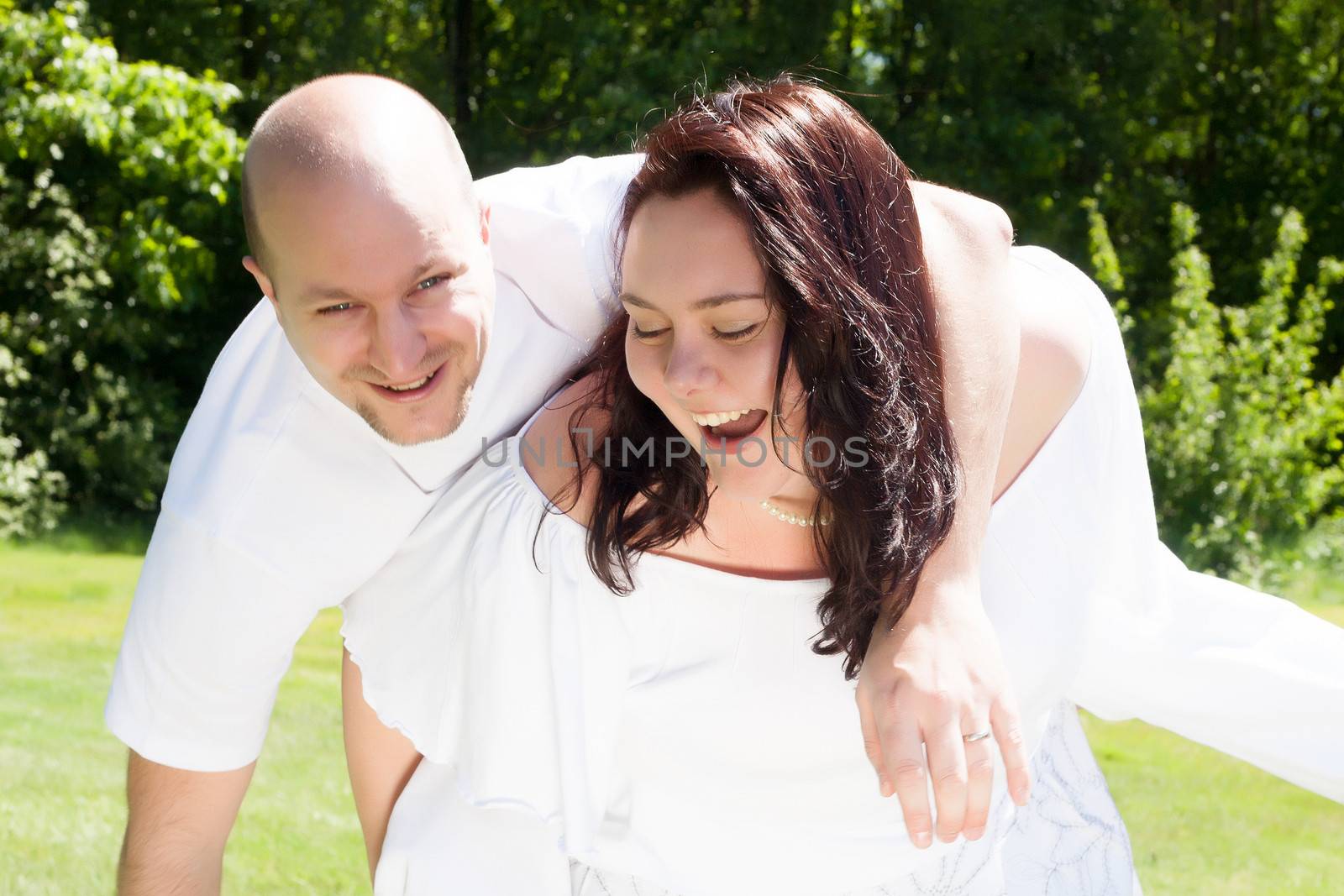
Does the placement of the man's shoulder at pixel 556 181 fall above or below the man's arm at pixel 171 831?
above

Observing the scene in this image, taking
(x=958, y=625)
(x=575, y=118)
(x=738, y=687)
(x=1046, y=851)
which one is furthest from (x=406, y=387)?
(x=575, y=118)

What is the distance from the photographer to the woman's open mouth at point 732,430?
222cm

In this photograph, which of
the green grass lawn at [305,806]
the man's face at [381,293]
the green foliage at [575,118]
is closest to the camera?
the man's face at [381,293]

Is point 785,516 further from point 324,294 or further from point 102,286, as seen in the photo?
point 102,286

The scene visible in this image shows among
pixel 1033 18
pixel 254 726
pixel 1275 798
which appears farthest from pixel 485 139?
pixel 254 726

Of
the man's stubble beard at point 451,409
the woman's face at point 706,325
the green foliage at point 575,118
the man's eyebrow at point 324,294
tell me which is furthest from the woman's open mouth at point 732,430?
the green foliage at point 575,118

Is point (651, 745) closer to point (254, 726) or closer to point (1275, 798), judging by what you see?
point (254, 726)

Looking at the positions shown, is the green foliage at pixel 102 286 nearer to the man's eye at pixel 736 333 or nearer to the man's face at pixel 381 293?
the man's face at pixel 381 293

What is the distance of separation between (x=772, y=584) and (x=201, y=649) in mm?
1047

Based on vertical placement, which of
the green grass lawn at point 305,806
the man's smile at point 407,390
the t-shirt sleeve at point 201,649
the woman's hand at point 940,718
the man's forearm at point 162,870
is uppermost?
the man's smile at point 407,390

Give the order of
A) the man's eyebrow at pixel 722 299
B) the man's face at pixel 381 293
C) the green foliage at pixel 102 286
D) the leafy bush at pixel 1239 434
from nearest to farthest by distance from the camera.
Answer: the man's eyebrow at pixel 722 299, the man's face at pixel 381 293, the leafy bush at pixel 1239 434, the green foliage at pixel 102 286

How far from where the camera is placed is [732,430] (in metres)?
2.23

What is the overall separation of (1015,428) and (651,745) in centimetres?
93

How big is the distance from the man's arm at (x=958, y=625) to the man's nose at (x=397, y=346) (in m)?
0.90
